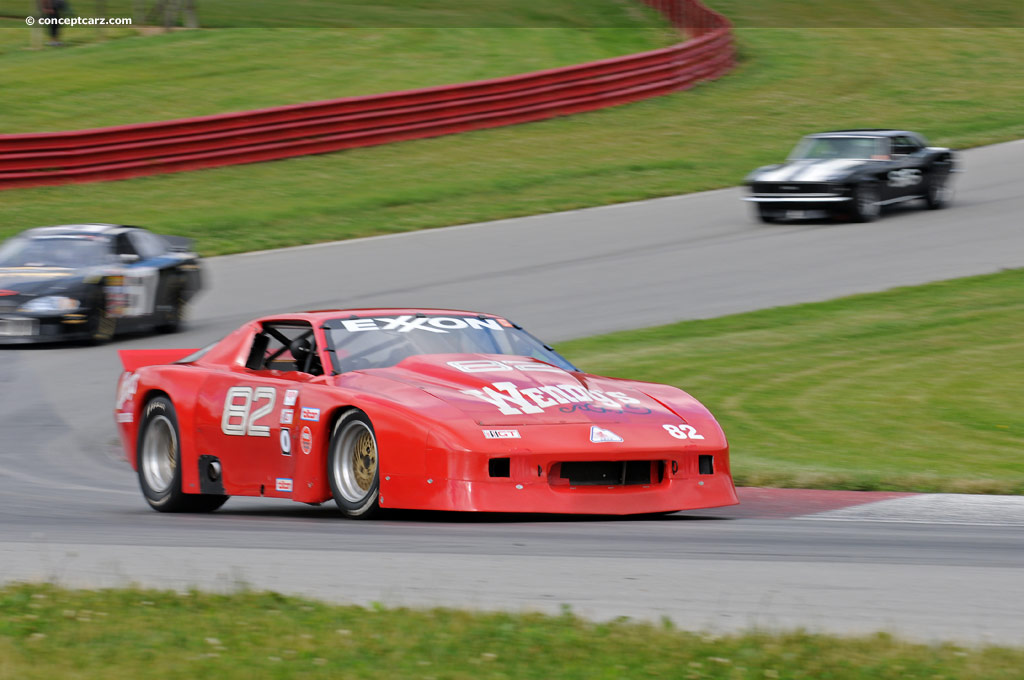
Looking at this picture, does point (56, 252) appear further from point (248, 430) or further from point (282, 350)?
point (248, 430)

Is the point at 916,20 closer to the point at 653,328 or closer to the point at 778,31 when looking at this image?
the point at 778,31

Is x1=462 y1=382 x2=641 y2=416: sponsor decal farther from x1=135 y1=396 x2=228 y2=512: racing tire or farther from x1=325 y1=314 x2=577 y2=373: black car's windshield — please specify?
x1=135 y1=396 x2=228 y2=512: racing tire

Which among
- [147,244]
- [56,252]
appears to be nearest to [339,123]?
[147,244]

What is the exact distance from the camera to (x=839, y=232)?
874 inches

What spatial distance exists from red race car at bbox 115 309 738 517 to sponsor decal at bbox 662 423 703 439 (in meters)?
0.01

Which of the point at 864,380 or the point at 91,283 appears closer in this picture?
the point at 864,380

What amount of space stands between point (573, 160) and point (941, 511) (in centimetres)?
1948

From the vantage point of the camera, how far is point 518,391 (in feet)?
25.4

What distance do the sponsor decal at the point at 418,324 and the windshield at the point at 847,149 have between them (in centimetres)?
1501

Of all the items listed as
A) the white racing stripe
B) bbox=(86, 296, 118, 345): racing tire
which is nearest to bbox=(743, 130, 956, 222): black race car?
bbox=(86, 296, 118, 345): racing tire

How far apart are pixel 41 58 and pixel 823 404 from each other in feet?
86.1

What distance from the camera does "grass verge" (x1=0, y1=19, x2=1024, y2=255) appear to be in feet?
76.3

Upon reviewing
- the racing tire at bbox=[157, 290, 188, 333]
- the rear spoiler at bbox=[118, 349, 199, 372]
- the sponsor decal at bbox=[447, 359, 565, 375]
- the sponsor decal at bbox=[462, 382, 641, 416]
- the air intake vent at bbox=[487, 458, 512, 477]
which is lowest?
the racing tire at bbox=[157, 290, 188, 333]

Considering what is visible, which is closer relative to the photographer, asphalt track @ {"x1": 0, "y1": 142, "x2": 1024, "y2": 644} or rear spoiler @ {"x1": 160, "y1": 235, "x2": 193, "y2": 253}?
asphalt track @ {"x1": 0, "y1": 142, "x2": 1024, "y2": 644}
